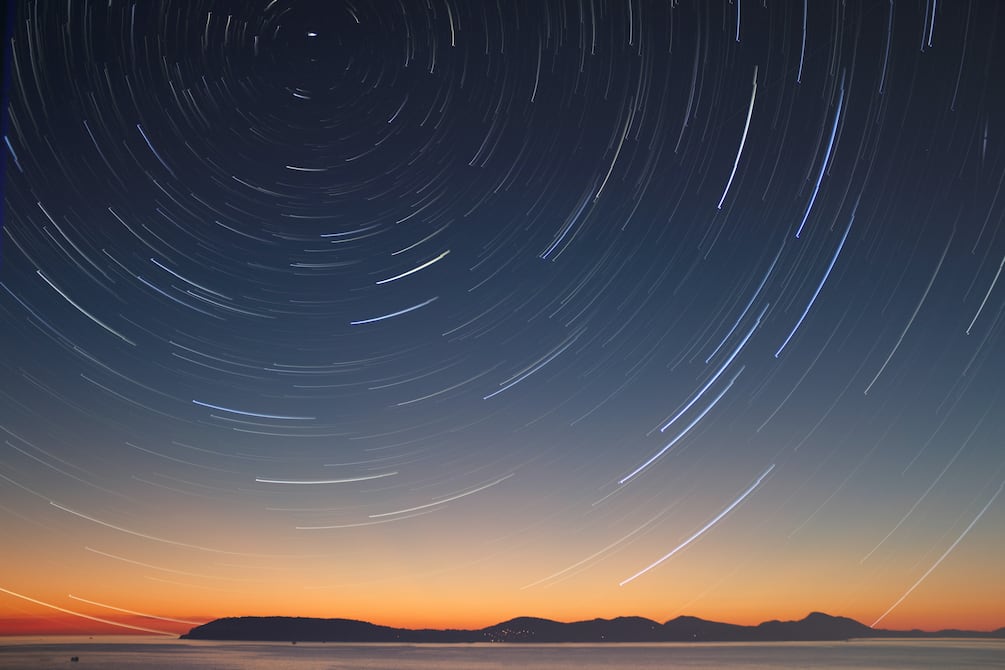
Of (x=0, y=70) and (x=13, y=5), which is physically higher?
(x=13, y=5)

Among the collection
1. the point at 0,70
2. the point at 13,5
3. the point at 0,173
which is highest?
the point at 13,5

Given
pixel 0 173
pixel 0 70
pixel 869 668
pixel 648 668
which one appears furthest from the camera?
pixel 648 668

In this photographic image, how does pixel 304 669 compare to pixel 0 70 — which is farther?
pixel 304 669

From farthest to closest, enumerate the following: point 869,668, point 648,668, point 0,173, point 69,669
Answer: point 648,668, point 869,668, point 69,669, point 0,173

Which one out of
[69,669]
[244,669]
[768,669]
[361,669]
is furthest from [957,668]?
[69,669]

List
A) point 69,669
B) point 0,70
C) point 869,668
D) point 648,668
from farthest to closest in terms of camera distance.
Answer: point 648,668 → point 869,668 → point 69,669 → point 0,70

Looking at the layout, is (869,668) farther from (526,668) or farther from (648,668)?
(526,668)

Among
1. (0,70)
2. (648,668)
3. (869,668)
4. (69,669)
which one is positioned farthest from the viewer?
(648,668)

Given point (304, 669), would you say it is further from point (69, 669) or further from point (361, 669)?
point (69, 669)

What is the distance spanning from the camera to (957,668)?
163 feet

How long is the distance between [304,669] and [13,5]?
55126 mm

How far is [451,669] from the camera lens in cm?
5575

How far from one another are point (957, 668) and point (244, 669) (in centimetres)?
4415

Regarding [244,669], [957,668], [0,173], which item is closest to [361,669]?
[244,669]
